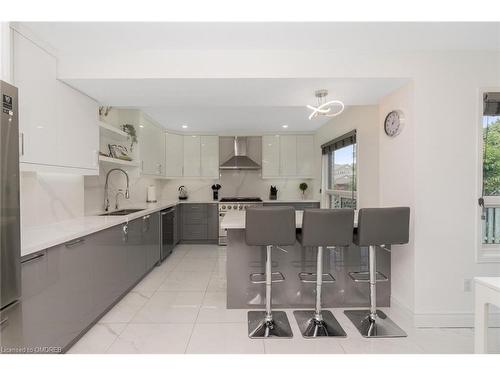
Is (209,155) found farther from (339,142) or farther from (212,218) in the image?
(339,142)

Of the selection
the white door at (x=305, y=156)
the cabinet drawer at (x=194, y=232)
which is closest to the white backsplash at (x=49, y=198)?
the cabinet drawer at (x=194, y=232)

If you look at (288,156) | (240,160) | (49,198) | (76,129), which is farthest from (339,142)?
(49,198)

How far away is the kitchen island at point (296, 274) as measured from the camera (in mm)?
2498

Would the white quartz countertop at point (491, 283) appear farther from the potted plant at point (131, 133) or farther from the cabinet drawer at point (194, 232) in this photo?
the cabinet drawer at point (194, 232)

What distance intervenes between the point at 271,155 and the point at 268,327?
12.9 feet

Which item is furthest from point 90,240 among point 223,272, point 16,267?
point 223,272

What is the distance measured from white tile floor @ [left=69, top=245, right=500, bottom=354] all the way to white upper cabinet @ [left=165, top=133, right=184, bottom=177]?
2.90 meters

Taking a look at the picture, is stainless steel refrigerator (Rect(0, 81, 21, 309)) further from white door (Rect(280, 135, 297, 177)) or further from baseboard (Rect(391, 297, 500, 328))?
white door (Rect(280, 135, 297, 177))

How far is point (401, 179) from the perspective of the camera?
233cm

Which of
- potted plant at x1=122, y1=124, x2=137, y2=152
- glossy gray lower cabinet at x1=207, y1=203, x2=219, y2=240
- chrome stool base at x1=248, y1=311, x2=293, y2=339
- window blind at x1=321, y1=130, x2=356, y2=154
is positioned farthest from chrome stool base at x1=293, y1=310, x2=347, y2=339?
potted plant at x1=122, y1=124, x2=137, y2=152

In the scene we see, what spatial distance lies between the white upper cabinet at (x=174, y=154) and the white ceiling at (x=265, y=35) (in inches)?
126

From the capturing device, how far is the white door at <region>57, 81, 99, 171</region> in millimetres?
2154

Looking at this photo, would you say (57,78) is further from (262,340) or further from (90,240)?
(262,340)
